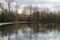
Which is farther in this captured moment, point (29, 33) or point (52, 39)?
point (29, 33)

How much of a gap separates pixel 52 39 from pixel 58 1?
82 centimetres

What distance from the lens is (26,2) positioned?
3422mm

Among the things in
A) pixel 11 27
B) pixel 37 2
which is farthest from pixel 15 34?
pixel 37 2

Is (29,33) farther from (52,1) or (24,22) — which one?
(52,1)

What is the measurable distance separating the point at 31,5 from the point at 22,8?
194mm

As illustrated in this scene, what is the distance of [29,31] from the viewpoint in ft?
10.8

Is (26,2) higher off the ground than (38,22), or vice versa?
(26,2)

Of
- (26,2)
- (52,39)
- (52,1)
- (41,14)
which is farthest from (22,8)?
(52,39)

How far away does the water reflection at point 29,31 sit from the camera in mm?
3143

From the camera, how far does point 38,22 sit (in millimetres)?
3408

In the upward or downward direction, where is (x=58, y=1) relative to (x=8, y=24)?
upward

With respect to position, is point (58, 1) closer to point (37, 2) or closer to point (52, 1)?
point (52, 1)

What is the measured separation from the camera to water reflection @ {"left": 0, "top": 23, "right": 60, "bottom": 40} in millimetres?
3143

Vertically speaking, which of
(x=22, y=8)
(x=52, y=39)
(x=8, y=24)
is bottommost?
(x=52, y=39)
